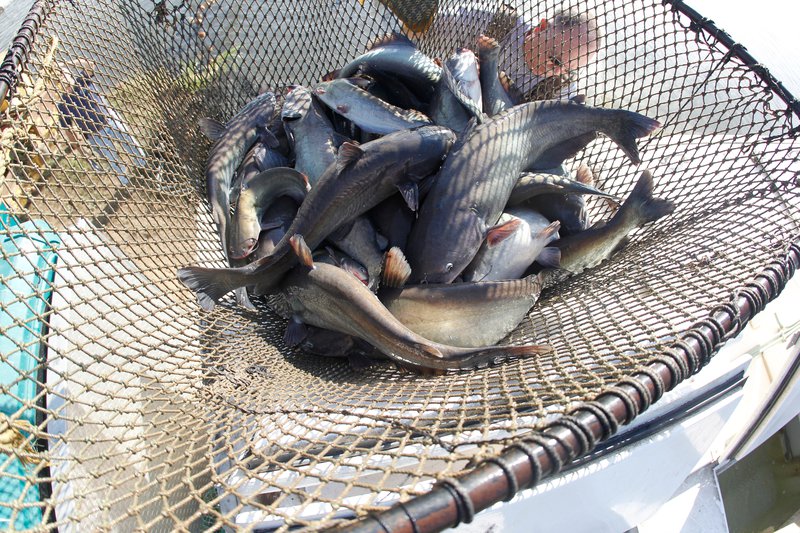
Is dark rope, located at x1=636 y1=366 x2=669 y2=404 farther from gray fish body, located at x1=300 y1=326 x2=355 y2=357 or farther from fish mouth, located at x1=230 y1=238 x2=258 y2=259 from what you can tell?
fish mouth, located at x1=230 y1=238 x2=258 y2=259

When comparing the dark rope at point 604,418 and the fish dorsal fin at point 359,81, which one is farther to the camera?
the fish dorsal fin at point 359,81

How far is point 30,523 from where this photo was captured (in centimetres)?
186

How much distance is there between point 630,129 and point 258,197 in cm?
192

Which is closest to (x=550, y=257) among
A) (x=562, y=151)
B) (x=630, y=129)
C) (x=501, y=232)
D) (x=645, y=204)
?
(x=501, y=232)

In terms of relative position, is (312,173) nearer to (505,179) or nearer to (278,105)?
(278,105)

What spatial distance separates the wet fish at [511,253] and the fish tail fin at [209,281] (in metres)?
1.10

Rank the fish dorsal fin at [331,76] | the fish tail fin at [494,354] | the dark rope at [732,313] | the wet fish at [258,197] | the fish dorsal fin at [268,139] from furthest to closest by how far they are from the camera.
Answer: the fish dorsal fin at [331,76], the fish dorsal fin at [268,139], the wet fish at [258,197], the fish tail fin at [494,354], the dark rope at [732,313]

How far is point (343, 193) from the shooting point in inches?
88.0

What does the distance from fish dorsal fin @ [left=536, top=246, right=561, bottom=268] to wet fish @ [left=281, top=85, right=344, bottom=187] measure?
1.23 m

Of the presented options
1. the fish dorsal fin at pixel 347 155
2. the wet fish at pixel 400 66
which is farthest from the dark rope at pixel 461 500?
the wet fish at pixel 400 66

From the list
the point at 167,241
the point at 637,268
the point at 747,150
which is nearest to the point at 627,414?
the point at 637,268

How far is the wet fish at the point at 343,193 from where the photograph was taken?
83.7 inches

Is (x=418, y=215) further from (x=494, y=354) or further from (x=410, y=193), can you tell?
(x=494, y=354)

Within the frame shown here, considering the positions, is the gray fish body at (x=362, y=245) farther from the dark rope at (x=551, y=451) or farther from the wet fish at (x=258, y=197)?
the dark rope at (x=551, y=451)
